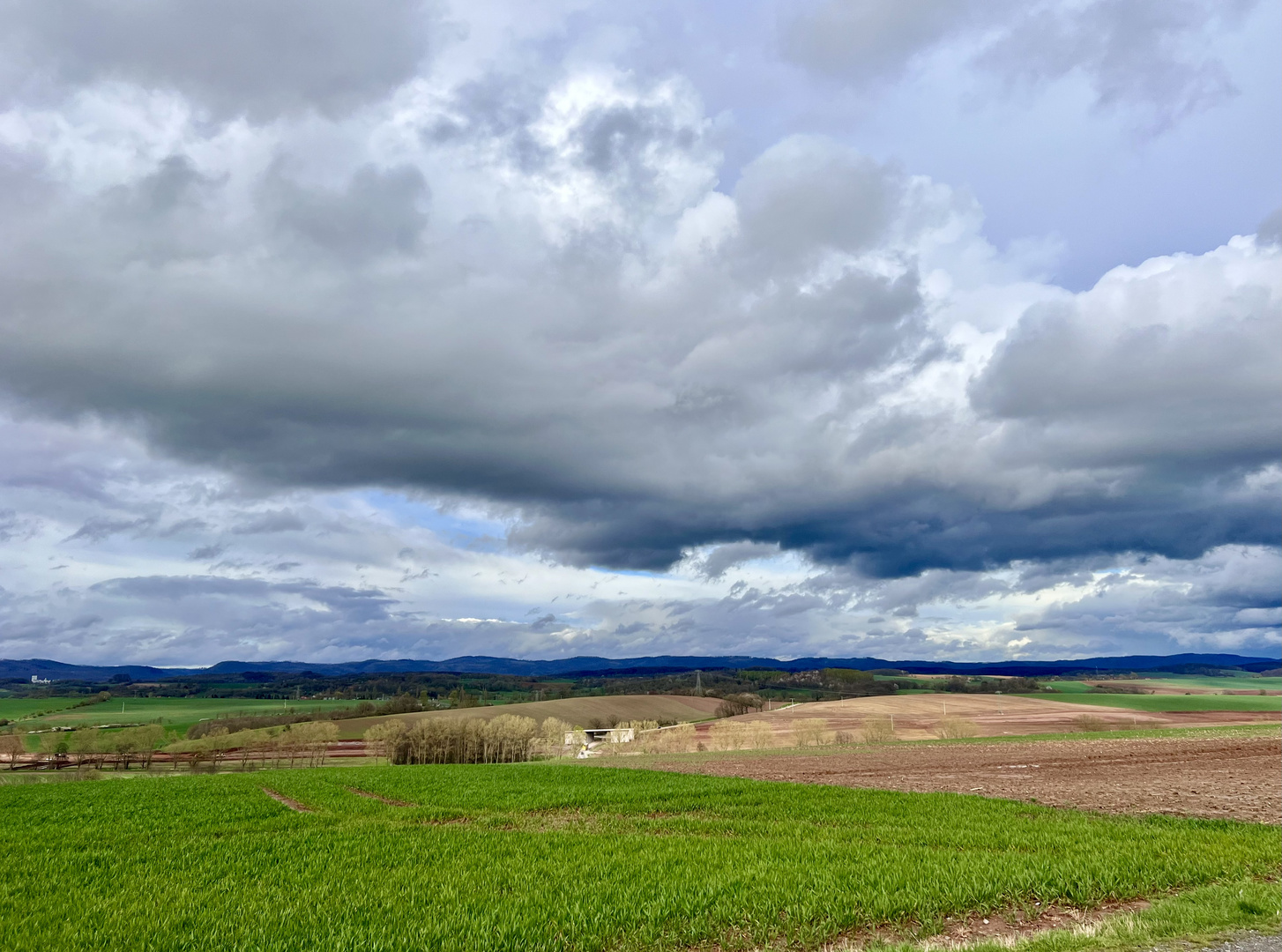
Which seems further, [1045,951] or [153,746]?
[153,746]

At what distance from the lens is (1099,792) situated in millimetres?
30719

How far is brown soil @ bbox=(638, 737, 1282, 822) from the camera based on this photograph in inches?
1093

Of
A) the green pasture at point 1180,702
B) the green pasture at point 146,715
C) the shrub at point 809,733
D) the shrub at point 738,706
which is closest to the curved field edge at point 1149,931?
the shrub at point 809,733

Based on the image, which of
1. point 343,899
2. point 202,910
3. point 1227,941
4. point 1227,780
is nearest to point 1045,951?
point 1227,941

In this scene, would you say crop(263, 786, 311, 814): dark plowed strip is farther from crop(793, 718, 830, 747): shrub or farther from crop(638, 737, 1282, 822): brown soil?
crop(793, 718, 830, 747): shrub

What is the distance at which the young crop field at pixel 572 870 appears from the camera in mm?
11711

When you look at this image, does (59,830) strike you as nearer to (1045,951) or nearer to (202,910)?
(202,910)

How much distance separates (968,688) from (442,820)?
19827 cm

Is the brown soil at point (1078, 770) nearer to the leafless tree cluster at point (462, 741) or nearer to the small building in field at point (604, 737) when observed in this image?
the leafless tree cluster at point (462, 741)

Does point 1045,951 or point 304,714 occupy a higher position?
point 1045,951

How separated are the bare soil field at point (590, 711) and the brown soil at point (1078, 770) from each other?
233 ft

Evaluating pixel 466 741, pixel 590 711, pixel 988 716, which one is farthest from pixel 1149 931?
pixel 590 711

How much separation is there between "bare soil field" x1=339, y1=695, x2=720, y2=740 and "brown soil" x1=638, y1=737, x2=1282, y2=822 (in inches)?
2802

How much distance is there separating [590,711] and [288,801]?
111885 mm
